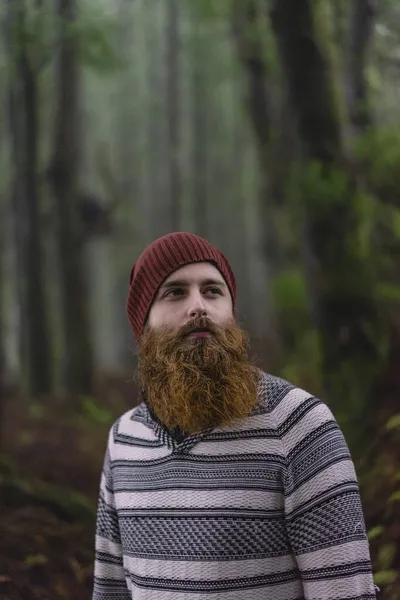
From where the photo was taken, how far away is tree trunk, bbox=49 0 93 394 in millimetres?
8977

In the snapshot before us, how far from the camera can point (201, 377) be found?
98.6 inches

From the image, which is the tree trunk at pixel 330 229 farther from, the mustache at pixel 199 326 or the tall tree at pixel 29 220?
the tall tree at pixel 29 220

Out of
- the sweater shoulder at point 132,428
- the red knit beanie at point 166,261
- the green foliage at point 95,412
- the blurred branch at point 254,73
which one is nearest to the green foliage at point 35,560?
the sweater shoulder at point 132,428

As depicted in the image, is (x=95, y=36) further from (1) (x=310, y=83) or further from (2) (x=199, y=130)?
(2) (x=199, y=130)

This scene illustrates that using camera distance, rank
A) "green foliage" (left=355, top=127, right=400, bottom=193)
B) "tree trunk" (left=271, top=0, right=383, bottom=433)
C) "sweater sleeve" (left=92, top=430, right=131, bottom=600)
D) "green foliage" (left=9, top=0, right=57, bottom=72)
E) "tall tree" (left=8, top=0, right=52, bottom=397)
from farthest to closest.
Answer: "tall tree" (left=8, top=0, right=52, bottom=397) → "green foliage" (left=9, top=0, right=57, bottom=72) → "green foliage" (left=355, top=127, right=400, bottom=193) → "tree trunk" (left=271, top=0, right=383, bottom=433) → "sweater sleeve" (left=92, top=430, right=131, bottom=600)

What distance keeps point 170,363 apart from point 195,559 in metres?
0.71

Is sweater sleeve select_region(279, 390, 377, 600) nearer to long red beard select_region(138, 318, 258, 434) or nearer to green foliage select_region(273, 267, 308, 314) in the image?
long red beard select_region(138, 318, 258, 434)

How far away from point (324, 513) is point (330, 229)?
3411 mm

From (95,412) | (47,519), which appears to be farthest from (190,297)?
(95,412)

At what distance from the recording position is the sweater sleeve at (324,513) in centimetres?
209

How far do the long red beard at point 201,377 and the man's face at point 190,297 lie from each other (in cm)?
3

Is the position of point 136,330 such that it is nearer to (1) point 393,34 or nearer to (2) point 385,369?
(2) point 385,369

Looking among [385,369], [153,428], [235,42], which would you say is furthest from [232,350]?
[235,42]

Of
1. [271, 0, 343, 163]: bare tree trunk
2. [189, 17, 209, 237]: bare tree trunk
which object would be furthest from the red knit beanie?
[189, 17, 209, 237]: bare tree trunk
